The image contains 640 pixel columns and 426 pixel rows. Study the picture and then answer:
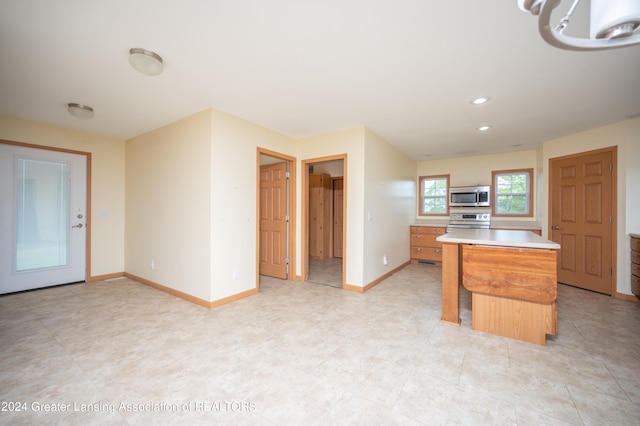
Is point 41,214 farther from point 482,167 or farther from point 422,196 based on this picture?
point 482,167

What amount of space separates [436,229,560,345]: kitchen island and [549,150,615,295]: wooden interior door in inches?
93.2

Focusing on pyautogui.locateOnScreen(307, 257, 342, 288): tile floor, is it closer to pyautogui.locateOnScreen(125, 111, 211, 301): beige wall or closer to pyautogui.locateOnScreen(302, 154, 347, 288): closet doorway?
pyautogui.locateOnScreen(302, 154, 347, 288): closet doorway

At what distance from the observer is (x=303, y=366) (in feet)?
6.41

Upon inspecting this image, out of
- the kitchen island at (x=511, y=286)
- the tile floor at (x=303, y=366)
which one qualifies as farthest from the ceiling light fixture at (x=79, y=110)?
the kitchen island at (x=511, y=286)

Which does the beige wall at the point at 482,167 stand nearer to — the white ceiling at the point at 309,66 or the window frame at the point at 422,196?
the window frame at the point at 422,196

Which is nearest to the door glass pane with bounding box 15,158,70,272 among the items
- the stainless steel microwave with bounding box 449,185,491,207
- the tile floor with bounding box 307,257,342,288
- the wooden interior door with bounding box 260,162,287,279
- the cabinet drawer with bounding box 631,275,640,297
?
the wooden interior door with bounding box 260,162,287,279

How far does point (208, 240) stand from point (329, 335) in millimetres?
1748

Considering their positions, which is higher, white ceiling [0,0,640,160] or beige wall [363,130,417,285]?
white ceiling [0,0,640,160]

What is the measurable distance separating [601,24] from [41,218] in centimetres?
580

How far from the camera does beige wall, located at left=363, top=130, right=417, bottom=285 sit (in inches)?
152

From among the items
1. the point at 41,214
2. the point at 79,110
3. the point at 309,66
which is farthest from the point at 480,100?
the point at 41,214

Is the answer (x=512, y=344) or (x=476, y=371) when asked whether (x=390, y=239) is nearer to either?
(x=512, y=344)

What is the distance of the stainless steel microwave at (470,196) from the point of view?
210 inches

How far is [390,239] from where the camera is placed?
4707mm
